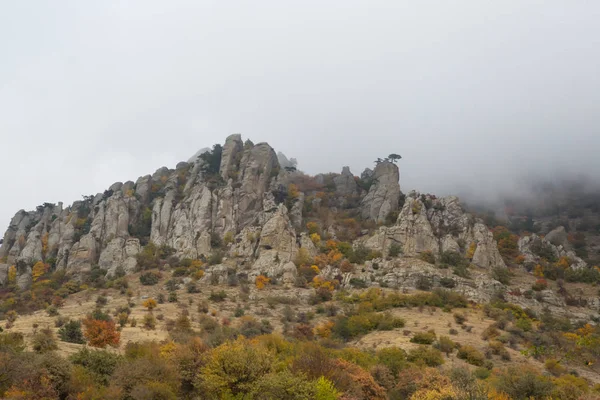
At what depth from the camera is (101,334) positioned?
3247 centimetres

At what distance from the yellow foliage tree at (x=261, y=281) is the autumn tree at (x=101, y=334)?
22.1 meters

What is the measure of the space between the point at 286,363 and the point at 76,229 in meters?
57.0

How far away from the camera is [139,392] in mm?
21172

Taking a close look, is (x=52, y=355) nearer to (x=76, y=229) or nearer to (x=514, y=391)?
(x=514, y=391)

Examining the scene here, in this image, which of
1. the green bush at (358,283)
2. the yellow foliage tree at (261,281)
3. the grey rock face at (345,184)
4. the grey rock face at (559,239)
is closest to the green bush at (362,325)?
the green bush at (358,283)

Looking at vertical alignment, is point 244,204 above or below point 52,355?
above

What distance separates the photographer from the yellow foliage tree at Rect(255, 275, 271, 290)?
54.3 metres

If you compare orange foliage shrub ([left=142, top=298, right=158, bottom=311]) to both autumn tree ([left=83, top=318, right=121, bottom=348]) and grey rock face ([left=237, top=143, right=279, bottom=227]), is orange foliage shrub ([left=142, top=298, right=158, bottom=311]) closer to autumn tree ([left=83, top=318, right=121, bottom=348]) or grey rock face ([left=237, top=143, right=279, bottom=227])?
autumn tree ([left=83, top=318, right=121, bottom=348])

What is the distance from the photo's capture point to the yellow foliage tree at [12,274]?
63119mm

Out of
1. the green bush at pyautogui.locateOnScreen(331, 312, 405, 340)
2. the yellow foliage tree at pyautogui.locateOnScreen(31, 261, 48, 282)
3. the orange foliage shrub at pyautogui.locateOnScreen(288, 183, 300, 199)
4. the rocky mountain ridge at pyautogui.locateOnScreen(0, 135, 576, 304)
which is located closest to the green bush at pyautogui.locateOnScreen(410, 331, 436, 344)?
the green bush at pyautogui.locateOnScreen(331, 312, 405, 340)

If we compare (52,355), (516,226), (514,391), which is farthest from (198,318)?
(516,226)

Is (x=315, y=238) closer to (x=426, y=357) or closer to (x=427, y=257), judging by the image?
(x=427, y=257)

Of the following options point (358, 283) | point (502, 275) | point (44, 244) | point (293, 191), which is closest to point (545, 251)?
point (502, 275)

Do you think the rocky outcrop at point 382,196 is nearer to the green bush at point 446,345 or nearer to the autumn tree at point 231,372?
the green bush at point 446,345
